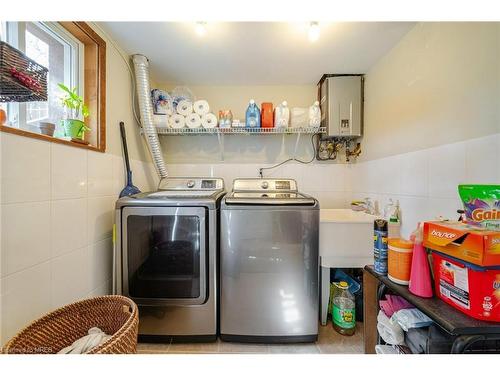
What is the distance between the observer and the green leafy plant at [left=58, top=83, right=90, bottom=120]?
124 centimetres

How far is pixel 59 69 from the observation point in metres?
1.32

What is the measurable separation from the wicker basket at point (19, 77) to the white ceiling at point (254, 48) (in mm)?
810

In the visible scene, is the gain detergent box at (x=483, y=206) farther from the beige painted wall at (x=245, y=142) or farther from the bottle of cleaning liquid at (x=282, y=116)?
the beige painted wall at (x=245, y=142)

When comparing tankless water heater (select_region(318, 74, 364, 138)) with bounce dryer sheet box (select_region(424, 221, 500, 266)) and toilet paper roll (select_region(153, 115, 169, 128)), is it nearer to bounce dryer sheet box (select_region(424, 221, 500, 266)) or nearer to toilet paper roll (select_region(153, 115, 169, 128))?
bounce dryer sheet box (select_region(424, 221, 500, 266))

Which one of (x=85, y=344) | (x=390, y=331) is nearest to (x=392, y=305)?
(x=390, y=331)

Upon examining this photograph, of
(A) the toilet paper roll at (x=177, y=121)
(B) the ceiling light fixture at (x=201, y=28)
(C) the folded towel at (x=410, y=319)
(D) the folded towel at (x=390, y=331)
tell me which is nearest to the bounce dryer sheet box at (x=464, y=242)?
(C) the folded towel at (x=410, y=319)

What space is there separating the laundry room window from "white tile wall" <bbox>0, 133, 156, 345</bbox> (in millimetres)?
106

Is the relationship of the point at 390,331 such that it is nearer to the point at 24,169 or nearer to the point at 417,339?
the point at 417,339

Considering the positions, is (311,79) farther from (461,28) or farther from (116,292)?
(116,292)

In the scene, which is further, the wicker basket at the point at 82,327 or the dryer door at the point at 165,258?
the dryer door at the point at 165,258

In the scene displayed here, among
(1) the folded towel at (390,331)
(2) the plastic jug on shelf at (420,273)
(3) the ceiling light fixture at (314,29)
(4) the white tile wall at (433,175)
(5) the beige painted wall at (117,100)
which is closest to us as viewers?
(2) the plastic jug on shelf at (420,273)

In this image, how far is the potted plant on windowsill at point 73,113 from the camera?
1.21 metres

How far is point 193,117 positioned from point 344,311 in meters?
2.15

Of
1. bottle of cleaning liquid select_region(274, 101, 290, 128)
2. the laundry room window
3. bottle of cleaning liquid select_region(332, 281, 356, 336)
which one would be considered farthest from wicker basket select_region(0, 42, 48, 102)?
bottle of cleaning liquid select_region(332, 281, 356, 336)
